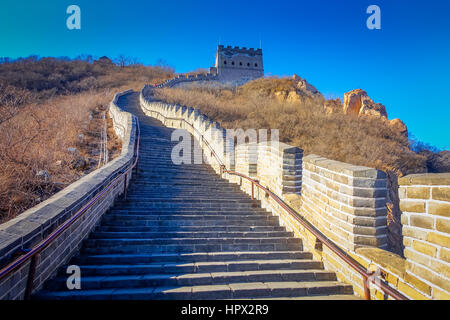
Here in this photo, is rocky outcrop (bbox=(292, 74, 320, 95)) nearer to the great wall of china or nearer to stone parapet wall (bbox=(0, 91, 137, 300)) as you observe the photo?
the great wall of china

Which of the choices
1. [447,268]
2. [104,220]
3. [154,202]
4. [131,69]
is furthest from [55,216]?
[131,69]

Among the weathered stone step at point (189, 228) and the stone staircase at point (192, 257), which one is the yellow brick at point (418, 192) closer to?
the stone staircase at point (192, 257)

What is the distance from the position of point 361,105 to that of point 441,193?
24.5 meters

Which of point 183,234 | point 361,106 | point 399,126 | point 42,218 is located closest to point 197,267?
point 183,234

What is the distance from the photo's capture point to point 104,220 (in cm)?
479

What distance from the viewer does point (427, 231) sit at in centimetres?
226

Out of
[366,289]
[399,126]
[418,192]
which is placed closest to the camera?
[418,192]

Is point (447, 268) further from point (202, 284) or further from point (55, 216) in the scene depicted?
point (55, 216)

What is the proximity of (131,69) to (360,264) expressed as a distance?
64.6 meters

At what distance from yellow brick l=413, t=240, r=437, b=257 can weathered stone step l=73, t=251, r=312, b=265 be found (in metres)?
2.00

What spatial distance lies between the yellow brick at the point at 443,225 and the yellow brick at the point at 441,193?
193 millimetres

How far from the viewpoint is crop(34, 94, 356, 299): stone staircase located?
9.87 ft

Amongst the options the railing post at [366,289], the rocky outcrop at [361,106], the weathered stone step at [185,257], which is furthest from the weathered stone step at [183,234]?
the rocky outcrop at [361,106]

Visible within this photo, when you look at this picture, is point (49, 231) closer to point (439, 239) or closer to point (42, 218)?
point (42, 218)
